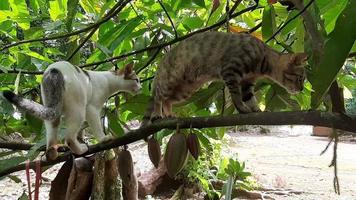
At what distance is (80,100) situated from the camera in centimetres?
99

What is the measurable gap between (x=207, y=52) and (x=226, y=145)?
3513 millimetres

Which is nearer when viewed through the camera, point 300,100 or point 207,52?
point 207,52

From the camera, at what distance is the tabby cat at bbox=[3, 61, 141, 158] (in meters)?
0.89

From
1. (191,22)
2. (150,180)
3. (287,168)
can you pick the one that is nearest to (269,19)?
(191,22)

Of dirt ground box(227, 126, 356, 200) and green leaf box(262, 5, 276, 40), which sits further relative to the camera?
dirt ground box(227, 126, 356, 200)

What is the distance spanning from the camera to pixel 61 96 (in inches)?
36.4

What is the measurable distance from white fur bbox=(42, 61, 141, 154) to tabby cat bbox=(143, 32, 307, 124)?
0.37 ft

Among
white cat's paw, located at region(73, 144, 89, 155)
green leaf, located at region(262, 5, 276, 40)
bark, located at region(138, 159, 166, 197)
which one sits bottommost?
bark, located at region(138, 159, 166, 197)

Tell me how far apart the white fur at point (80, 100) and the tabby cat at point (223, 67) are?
4.5 inches

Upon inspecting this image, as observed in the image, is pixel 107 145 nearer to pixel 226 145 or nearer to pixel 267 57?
pixel 267 57

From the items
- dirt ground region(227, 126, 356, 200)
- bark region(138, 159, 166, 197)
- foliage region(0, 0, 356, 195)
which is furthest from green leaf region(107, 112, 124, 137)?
bark region(138, 159, 166, 197)

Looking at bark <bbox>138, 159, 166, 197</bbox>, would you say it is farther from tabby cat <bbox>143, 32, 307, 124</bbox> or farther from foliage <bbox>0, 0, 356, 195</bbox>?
tabby cat <bbox>143, 32, 307, 124</bbox>

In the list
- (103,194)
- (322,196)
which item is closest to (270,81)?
(103,194)

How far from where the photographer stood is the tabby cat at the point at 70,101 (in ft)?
2.92
